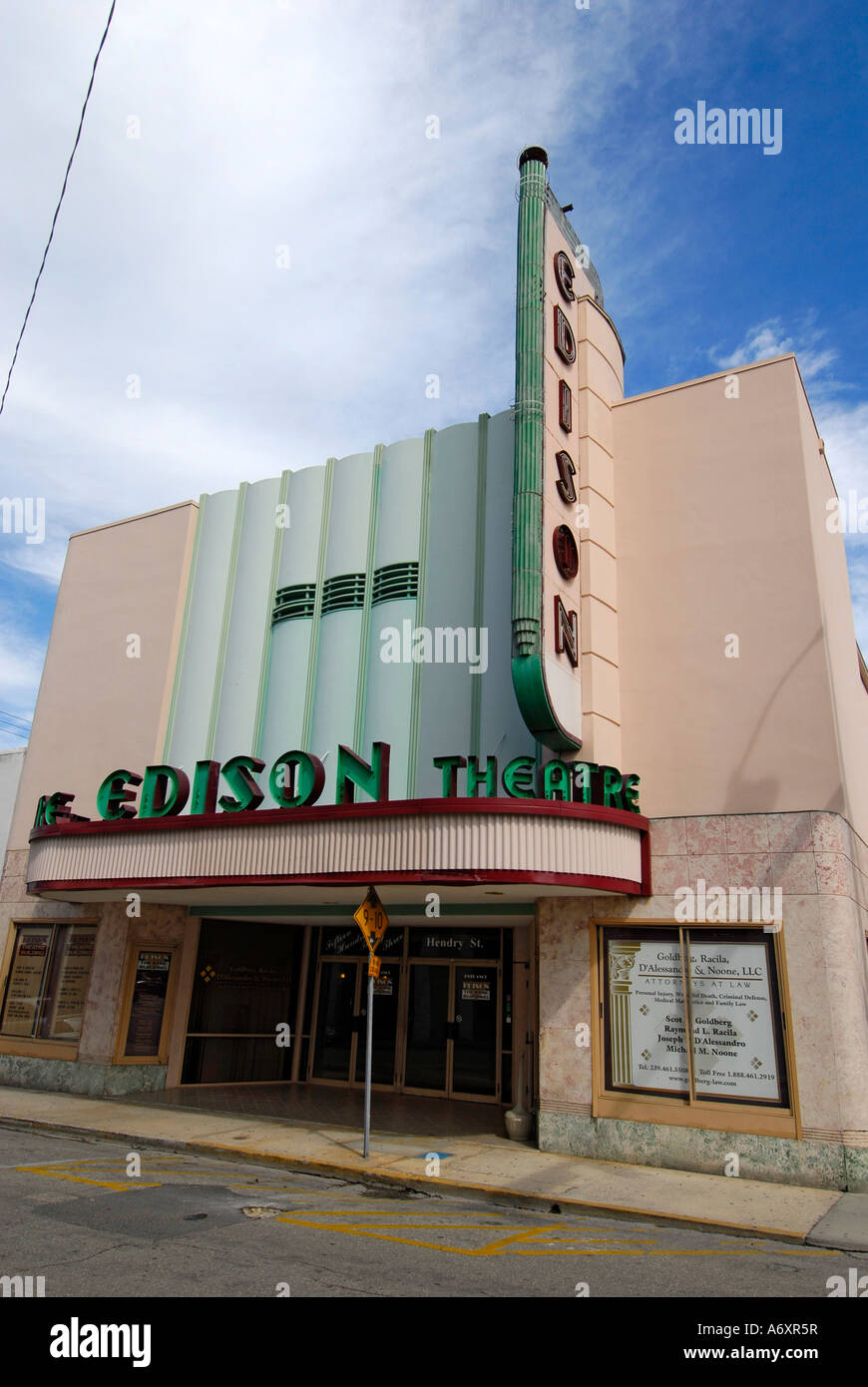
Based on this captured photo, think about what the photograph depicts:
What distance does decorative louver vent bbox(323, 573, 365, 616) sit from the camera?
19.1 m

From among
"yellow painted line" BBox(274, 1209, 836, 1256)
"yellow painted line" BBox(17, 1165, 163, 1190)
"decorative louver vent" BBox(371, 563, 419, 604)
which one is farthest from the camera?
"decorative louver vent" BBox(371, 563, 419, 604)

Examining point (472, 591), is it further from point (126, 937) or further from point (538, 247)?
point (126, 937)

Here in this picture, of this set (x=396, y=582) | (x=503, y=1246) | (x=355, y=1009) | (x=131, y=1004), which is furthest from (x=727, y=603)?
(x=131, y=1004)

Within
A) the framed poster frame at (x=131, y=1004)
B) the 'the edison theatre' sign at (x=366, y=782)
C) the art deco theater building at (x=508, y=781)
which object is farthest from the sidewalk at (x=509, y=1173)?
the 'the edison theatre' sign at (x=366, y=782)

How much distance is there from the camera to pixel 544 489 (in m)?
14.6

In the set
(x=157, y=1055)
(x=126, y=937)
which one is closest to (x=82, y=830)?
(x=126, y=937)

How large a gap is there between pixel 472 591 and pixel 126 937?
392 inches

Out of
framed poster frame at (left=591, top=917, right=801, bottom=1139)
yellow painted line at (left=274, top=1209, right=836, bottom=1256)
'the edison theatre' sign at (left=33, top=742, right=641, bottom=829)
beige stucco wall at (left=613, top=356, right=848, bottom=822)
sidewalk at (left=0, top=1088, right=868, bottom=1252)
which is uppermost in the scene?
beige stucco wall at (left=613, top=356, right=848, bottom=822)

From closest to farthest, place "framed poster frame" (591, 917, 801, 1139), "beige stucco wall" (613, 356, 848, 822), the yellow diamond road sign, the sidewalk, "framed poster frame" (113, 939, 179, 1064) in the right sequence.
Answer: the sidewalk < "framed poster frame" (591, 917, 801, 1139) < the yellow diamond road sign < "beige stucco wall" (613, 356, 848, 822) < "framed poster frame" (113, 939, 179, 1064)

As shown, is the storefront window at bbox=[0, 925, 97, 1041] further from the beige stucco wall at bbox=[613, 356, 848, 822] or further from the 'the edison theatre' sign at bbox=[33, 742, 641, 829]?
the beige stucco wall at bbox=[613, 356, 848, 822]

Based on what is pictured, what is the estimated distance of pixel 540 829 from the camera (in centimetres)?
1269

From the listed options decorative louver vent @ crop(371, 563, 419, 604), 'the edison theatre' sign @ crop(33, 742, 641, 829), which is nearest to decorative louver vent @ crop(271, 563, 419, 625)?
decorative louver vent @ crop(371, 563, 419, 604)

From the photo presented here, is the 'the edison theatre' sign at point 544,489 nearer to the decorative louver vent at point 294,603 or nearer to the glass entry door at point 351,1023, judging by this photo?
the decorative louver vent at point 294,603

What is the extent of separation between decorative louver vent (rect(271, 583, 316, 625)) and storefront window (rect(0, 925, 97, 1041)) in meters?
7.84
